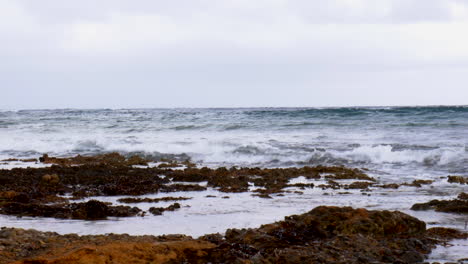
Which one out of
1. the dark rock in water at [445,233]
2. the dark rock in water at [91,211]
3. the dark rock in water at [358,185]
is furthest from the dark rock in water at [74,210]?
the dark rock in water at [358,185]

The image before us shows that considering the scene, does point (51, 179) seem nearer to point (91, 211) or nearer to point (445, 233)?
point (91, 211)

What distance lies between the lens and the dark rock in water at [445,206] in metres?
8.20

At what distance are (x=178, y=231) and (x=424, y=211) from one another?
4290 mm

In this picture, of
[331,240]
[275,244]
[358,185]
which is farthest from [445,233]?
[358,185]

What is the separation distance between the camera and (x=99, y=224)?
7.19m

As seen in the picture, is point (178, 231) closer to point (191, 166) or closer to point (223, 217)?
point (223, 217)

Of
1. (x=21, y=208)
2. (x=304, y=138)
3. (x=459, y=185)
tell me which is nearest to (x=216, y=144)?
(x=304, y=138)

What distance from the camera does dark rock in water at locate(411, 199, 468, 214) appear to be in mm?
8195

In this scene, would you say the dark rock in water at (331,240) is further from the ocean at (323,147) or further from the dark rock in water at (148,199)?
the ocean at (323,147)

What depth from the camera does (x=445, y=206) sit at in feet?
27.6

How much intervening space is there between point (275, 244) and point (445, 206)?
432 centimetres

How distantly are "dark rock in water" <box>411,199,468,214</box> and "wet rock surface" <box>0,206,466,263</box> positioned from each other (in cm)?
186

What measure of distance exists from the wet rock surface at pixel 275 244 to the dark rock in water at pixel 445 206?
186 cm

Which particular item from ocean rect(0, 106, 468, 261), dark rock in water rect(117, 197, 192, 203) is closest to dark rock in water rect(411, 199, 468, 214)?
ocean rect(0, 106, 468, 261)
